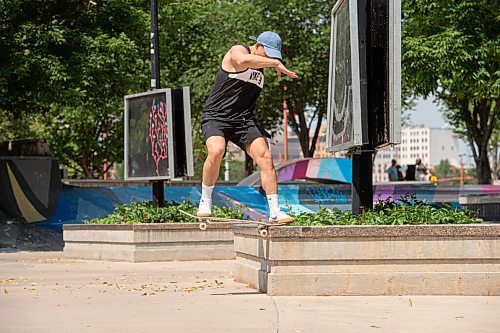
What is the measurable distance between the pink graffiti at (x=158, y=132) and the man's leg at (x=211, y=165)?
5.84 metres

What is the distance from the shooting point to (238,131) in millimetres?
10578

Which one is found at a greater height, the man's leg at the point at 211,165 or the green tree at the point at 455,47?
the green tree at the point at 455,47

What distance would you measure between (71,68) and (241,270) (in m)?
11.2

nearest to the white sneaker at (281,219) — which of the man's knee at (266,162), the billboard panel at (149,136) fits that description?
the man's knee at (266,162)

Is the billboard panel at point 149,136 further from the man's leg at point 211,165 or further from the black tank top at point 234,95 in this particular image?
the black tank top at point 234,95

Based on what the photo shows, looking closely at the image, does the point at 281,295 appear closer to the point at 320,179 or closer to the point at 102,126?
the point at 320,179

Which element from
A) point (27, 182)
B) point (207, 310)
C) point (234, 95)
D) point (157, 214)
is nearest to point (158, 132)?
point (157, 214)

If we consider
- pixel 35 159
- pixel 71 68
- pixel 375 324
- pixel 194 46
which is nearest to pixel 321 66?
pixel 194 46

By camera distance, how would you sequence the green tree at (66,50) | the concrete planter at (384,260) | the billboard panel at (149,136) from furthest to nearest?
the green tree at (66,50), the billboard panel at (149,136), the concrete planter at (384,260)

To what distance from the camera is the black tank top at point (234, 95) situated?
10555 mm

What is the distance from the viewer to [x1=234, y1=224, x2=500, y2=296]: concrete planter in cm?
960

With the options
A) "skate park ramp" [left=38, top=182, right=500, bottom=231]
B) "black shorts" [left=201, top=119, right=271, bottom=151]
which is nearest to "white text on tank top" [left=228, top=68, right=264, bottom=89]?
"black shorts" [left=201, top=119, right=271, bottom=151]

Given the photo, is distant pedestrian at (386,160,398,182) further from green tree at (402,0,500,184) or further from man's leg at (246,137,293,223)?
man's leg at (246,137,293,223)

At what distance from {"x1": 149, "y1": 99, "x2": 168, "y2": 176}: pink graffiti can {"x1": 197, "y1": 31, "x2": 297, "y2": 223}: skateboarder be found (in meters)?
6.05
